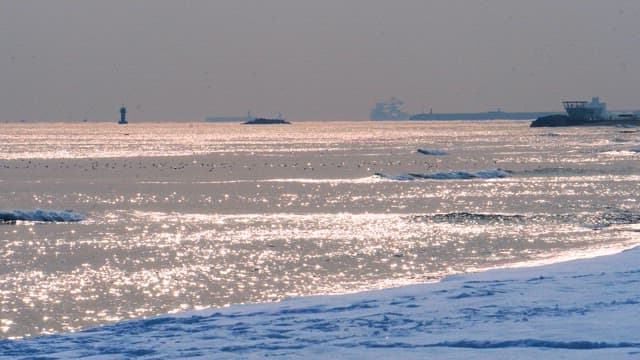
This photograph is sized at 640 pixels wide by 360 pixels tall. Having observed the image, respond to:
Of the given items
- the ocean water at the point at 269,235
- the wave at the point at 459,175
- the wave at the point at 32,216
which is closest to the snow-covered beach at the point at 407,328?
the ocean water at the point at 269,235

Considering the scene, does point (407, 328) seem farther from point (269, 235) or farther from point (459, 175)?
point (459, 175)

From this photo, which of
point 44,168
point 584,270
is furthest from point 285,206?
point 44,168

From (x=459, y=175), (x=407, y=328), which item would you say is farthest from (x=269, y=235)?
(x=459, y=175)

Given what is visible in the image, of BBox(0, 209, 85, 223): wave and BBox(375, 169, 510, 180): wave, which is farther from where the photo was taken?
BBox(375, 169, 510, 180): wave

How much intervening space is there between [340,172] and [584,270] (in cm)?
5807

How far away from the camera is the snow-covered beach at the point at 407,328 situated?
42.9 feet

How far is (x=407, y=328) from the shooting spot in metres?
14.5

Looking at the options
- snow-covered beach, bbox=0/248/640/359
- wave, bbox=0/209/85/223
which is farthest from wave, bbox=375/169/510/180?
snow-covered beach, bbox=0/248/640/359

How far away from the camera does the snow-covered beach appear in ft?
42.9

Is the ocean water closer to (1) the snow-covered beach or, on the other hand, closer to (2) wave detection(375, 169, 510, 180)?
(2) wave detection(375, 169, 510, 180)

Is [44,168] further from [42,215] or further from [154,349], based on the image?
[154,349]

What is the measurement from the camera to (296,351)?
1335 centimetres

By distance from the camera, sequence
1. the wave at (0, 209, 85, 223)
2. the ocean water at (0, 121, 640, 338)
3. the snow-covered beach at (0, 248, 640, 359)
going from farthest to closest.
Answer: the wave at (0, 209, 85, 223)
the ocean water at (0, 121, 640, 338)
the snow-covered beach at (0, 248, 640, 359)

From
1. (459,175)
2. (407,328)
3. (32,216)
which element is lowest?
(459,175)
